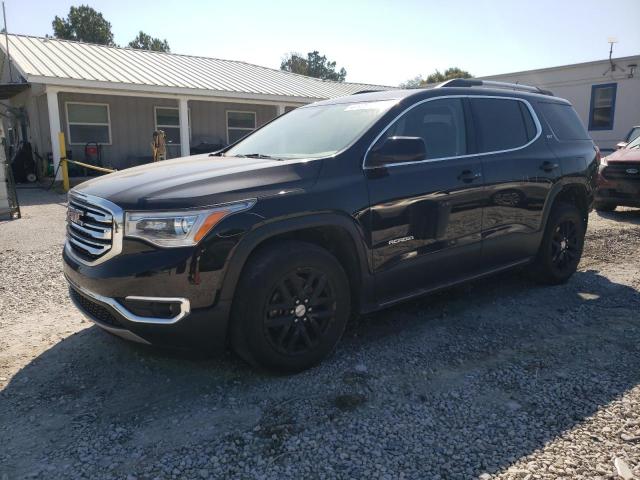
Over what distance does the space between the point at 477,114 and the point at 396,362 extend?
7.57 feet

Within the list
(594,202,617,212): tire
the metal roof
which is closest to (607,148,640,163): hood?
(594,202,617,212): tire

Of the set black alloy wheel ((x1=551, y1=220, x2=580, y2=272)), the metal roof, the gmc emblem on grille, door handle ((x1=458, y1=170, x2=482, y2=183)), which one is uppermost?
the metal roof

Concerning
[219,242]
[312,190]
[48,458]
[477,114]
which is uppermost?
[477,114]

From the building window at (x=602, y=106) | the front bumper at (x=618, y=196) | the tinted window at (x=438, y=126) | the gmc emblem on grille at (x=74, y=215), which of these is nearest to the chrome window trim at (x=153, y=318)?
the gmc emblem on grille at (x=74, y=215)

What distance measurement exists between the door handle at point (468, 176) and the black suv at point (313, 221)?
1 cm

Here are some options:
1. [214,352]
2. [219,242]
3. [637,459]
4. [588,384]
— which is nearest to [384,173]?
[219,242]

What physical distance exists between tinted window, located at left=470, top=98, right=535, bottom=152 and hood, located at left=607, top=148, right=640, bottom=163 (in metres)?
5.66

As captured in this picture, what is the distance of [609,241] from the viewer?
746 centimetres

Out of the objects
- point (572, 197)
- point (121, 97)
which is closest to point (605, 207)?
point (572, 197)

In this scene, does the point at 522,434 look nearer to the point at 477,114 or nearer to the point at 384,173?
the point at 384,173

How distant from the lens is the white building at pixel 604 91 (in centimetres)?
1706

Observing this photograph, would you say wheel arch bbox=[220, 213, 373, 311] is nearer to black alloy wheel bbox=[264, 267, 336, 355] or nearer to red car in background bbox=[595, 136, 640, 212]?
black alloy wheel bbox=[264, 267, 336, 355]

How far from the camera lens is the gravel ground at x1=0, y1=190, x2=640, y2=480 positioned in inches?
98.7

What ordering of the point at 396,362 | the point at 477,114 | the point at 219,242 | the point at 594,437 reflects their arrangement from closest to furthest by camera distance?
1. the point at 594,437
2. the point at 219,242
3. the point at 396,362
4. the point at 477,114
